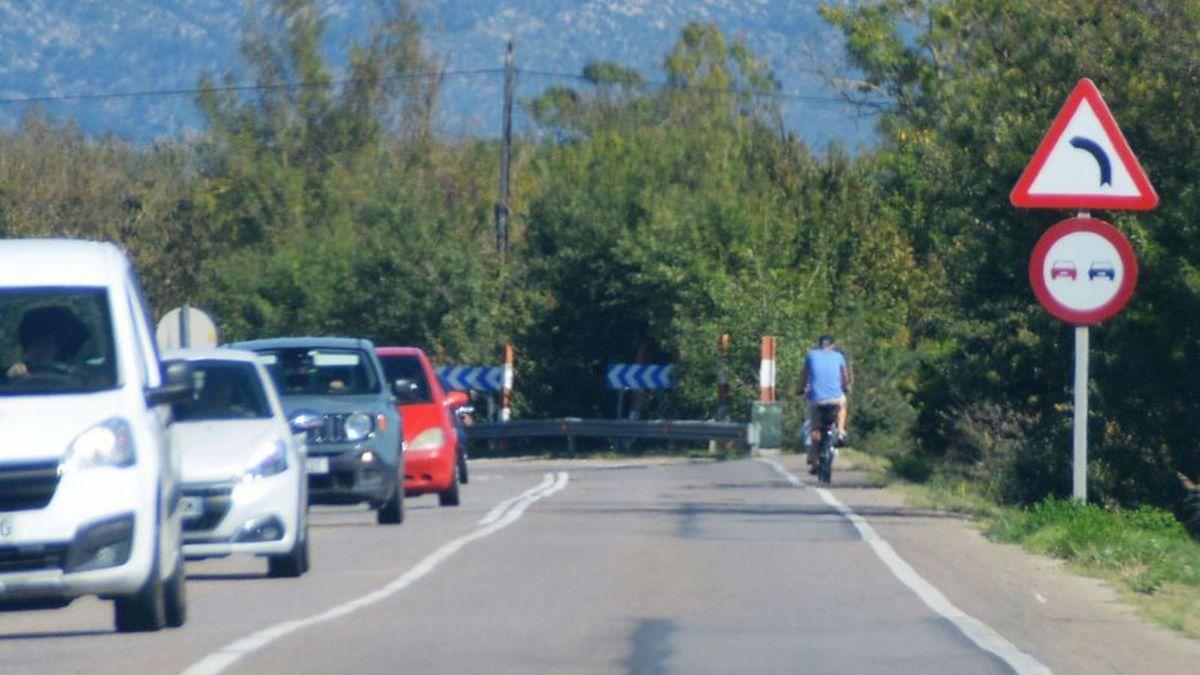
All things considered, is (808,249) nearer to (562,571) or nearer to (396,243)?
(396,243)

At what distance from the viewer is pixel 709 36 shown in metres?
95.4

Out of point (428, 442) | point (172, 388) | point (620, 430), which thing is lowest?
point (620, 430)

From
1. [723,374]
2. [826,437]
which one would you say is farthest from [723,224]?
[826,437]

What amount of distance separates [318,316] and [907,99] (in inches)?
787

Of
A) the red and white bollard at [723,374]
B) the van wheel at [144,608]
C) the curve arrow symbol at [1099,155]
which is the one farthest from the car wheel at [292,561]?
the red and white bollard at [723,374]

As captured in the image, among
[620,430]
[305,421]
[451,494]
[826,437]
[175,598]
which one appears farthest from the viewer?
[620,430]

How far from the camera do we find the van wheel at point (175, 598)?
1168 cm

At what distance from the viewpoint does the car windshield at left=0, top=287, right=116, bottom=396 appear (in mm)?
11188

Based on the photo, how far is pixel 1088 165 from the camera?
16.3m

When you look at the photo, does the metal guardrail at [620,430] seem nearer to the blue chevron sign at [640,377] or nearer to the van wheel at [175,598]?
the blue chevron sign at [640,377]

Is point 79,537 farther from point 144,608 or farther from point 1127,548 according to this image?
point 1127,548

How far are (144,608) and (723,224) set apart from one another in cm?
3743

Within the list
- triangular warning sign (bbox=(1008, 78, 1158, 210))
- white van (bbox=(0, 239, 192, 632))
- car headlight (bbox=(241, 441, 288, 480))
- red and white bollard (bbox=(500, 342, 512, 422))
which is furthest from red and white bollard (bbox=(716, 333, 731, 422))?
white van (bbox=(0, 239, 192, 632))

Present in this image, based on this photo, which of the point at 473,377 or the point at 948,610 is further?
the point at 473,377
